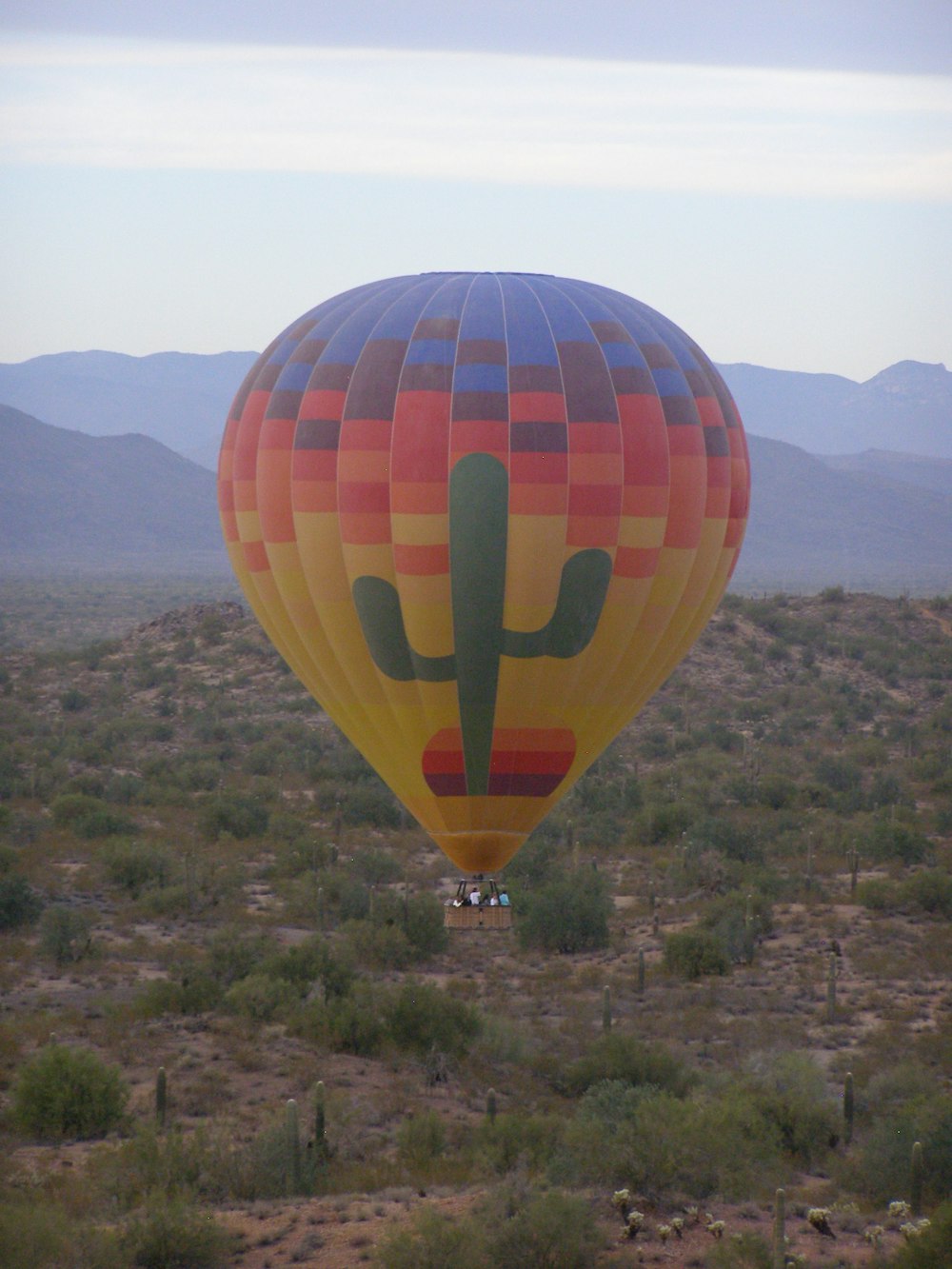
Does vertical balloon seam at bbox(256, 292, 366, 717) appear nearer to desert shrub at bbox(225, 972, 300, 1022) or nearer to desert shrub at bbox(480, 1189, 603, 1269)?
desert shrub at bbox(225, 972, 300, 1022)

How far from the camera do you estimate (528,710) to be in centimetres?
1778

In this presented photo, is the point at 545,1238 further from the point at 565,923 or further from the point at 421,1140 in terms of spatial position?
the point at 565,923

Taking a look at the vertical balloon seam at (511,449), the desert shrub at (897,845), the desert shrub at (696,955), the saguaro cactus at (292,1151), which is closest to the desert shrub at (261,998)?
the saguaro cactus at (292,1151)

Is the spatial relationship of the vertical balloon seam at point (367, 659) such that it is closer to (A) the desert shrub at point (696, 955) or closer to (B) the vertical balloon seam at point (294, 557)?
(B) the vertical balloon seam at point (294, 557)

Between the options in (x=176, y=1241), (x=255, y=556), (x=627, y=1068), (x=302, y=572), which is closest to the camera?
(x=176, y=1241)

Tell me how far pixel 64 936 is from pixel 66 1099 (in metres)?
7.05

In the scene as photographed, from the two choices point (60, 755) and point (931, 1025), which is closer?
point (931, 1025)

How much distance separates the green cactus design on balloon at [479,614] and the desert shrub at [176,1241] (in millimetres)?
5194

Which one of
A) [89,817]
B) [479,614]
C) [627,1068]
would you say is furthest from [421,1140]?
[89,817]

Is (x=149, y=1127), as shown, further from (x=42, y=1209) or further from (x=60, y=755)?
(x=60, y=755)

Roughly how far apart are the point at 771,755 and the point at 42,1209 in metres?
30.4

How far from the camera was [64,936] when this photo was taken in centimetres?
2566

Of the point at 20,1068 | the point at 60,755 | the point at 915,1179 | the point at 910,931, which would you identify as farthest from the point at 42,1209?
the point at 60,755

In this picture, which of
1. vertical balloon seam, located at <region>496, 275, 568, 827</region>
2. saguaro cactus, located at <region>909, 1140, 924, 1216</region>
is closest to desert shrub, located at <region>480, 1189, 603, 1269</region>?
saguaro cactus, located at <region>909, 1140, 924, 1216</region>
